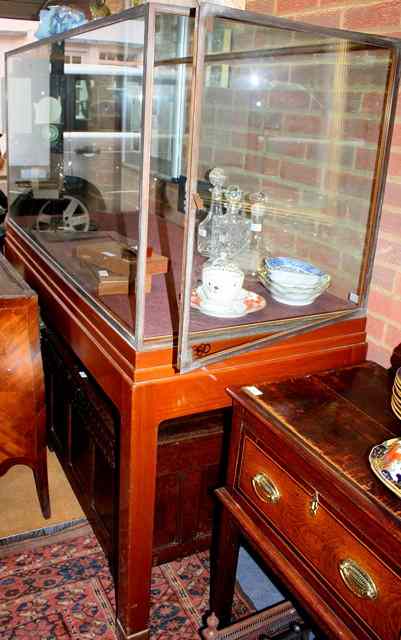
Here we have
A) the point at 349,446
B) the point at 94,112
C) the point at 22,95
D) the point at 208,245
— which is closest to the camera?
the point at 349,446

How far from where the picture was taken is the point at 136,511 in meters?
1.42

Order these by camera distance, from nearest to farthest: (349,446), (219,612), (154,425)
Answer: (349,446) → (154,425) → (219,612)

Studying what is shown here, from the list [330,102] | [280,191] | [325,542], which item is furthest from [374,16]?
[325,542]

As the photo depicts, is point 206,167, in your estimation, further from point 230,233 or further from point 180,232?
point 180,232

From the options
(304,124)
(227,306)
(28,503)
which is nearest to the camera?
(227,306)

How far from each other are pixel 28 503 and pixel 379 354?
1.35 m

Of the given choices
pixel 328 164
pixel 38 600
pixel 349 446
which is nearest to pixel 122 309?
pixel 349 446

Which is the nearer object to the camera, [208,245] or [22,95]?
[208,245]

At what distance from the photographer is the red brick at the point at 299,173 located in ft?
5.85

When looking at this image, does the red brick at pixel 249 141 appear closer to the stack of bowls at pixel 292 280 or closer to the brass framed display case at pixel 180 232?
the brass framed display case at pixel 180 232

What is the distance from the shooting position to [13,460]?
1.90m

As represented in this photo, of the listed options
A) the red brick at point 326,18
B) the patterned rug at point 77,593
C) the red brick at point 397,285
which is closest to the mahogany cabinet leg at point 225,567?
the patterned rug at point 77,593

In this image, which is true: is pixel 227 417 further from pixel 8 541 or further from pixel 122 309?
pixel 8 541

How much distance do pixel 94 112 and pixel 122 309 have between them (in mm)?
1018
